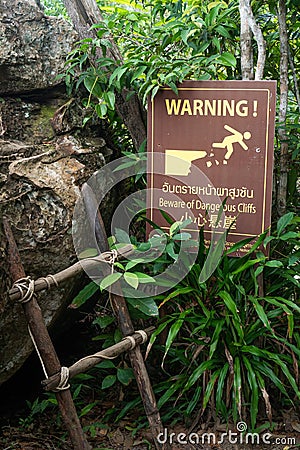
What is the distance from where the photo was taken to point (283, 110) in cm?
338

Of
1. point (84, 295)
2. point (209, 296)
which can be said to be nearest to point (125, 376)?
point (84, 295)

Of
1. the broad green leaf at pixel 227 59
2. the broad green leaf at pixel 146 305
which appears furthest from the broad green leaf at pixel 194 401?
the broad green leaf at pixel 227 59

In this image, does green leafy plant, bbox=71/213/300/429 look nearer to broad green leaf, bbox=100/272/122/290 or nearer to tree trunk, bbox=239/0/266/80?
broad green leaf, bbox=100/272/122/290

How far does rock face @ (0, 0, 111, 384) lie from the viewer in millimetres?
2912

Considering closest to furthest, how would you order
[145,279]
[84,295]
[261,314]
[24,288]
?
[24,288] < [145,279] < [261,314] < [84,295]

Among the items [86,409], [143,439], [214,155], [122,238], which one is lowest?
[143,439]

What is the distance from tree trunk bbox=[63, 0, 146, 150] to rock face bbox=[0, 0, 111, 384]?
5.7 inches

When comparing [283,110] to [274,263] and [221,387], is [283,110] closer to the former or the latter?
[274,263]

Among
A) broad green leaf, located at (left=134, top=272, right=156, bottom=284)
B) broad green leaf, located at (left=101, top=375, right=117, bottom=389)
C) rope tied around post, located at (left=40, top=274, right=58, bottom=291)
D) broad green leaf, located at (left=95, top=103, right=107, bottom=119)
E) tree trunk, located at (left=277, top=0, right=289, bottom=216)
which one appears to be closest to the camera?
rope tied around post, located at (left=40, top=274, right=58, bottom=291)

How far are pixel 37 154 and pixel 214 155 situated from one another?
0.98 m

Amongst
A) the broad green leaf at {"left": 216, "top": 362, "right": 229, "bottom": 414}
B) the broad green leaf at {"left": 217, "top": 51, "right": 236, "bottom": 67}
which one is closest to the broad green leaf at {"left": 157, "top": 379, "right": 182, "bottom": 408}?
the broad green leaf at {"left": 216, "top": 362, "right": 229, "bottom": 414}

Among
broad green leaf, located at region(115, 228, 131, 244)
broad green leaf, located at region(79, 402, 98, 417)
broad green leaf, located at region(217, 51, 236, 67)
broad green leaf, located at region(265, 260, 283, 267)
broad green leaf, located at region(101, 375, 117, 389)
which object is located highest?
broad green leaf, located at region(217, 51, 236, 67)

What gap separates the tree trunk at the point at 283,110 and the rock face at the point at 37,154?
105 cm

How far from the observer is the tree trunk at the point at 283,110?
10.9 feet
